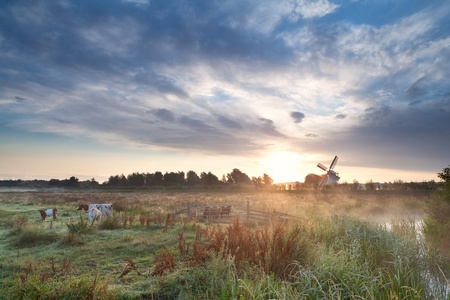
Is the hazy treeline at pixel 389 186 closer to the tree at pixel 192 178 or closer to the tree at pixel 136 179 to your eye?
the tree at pixel 192 178

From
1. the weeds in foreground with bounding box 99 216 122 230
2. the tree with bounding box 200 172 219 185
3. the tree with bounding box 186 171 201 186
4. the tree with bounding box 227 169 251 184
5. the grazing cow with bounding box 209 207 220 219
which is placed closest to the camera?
the weeds in foreground with bounding box 99 216 122 230

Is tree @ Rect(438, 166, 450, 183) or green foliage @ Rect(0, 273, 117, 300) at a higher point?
tree @ Rect(438, 166, 450, 183)

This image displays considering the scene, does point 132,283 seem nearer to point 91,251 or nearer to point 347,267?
point 91,251

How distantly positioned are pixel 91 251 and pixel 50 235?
149 inches

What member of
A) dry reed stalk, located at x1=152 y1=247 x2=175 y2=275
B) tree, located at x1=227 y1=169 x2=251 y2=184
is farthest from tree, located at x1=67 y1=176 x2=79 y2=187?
dry reed stalk, located at x1=152 y1=247 x2=175 y2=275

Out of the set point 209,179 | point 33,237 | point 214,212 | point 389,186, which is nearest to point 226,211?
→ point 214,212

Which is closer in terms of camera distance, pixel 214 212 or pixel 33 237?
pixel 33 237

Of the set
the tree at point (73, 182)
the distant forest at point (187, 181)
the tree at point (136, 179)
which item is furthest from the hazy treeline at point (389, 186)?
the tree at point (73, 182)

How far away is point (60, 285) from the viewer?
21.9ft

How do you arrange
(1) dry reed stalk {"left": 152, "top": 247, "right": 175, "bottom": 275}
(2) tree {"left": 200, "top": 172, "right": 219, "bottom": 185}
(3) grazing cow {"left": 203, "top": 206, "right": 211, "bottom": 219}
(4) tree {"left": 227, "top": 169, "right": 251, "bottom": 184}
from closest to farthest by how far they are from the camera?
(1) dry reed stalk {"left": 152, "top": 247, "right": 175, "bottom": 275}
(3) grazing cow {"left": 203, "top": 206, "right": 211, "bottom": 219}
(2) tree {"left": 200, "top": 172, "right": 219, "bottom": 185}
(4) tree {"left": 227, "top": 169, "right": 251, "bottom": 184}

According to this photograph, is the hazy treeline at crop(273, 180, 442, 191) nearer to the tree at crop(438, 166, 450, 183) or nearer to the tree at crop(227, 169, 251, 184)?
the tree at crop(438, 166, 450, 183)

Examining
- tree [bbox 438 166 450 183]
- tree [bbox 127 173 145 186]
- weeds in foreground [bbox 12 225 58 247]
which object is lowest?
weeds in foreground [bbox 12 225 58 247]

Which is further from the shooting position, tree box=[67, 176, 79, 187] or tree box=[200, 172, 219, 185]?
tree box=[200, 172, 219, 185]

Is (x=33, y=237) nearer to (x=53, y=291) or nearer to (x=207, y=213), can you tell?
(x=53, y=291)
